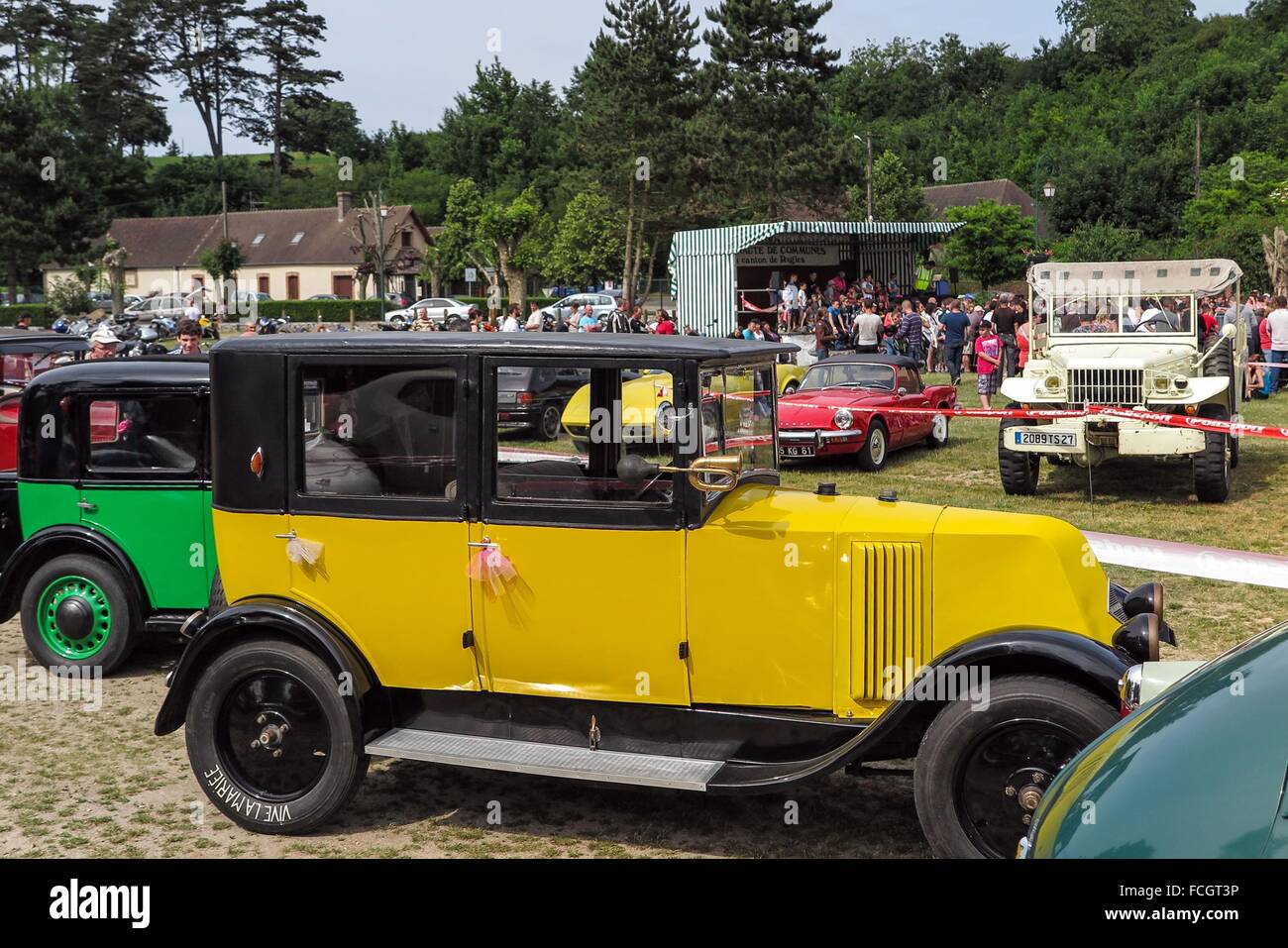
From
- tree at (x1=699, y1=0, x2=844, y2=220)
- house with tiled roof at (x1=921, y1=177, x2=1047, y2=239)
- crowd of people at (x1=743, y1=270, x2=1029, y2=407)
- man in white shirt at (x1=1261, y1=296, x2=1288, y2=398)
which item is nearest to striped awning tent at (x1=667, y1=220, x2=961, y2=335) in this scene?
crowd of people at (x1=743, y1=270, x2=1029, y2=407)

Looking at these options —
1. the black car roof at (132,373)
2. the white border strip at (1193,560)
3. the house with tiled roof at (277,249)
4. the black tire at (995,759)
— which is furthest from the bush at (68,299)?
the black tire at (995,759)

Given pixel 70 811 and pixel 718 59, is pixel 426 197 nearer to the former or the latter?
pixel 718 59

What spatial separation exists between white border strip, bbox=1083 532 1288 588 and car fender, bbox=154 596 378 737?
21.8ft

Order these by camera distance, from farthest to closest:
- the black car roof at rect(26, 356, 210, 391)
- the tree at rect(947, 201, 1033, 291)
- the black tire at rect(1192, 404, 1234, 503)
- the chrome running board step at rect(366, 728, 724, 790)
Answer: the tree at rect(947, 201, 1033, 291), the black tire at rect(1192, 404, 1234, 503), the black car roof at rect(26, 356, 210, 391), the chrome running board step at rect(366, 728, 724, 790)

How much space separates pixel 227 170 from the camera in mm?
97875

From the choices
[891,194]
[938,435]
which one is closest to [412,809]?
[938,435]

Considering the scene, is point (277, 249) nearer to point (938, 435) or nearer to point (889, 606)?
point (938, 435)

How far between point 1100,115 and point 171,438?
6966cm

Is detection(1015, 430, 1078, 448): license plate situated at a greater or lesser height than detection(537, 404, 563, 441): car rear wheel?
lesser

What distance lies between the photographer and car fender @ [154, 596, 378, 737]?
5.56 m

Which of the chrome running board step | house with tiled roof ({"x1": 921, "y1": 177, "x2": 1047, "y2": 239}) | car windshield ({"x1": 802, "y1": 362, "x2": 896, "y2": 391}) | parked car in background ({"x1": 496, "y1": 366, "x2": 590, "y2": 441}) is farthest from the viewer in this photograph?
house with tiled roof ({"x1": 921, "y1": 177, "x2": 1047, "y2": 239})

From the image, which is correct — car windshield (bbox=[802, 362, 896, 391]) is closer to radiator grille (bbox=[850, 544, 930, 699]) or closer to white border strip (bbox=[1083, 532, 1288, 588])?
white border strip (bbox=[1083, 532, 1288, 588])

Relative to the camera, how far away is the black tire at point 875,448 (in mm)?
16141

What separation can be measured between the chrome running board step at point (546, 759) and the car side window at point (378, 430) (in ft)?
3.41
